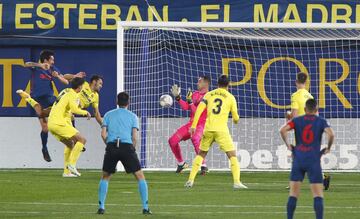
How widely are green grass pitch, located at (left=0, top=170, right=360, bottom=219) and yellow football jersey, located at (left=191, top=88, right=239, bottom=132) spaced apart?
46.5 inches

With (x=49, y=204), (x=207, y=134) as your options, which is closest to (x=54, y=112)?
(x=207, y=134)

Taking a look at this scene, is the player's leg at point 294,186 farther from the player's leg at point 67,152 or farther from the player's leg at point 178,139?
the player's leg at point 178,139

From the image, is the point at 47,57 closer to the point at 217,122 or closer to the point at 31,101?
the point at 31,101

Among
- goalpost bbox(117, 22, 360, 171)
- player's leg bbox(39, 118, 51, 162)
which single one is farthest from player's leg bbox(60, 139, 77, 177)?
goalpost bbox(117, 22, 360, 171)

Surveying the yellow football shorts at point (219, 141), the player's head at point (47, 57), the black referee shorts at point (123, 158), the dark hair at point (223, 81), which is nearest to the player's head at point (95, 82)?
the player's head at point (47, 57)

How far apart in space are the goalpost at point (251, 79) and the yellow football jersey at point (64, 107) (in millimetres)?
3911

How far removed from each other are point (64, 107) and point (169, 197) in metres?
6.13

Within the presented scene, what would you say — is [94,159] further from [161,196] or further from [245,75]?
[161,196]

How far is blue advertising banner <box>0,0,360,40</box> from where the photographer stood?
29.8m

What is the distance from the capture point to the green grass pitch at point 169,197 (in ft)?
56.9

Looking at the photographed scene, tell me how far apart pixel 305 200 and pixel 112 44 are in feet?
38.7

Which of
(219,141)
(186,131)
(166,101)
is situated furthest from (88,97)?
(219,141)

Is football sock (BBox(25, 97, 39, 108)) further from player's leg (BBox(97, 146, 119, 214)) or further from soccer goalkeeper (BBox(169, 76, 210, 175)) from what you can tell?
player's leg (BBox(97, 146, 119, 214))

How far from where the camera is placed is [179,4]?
30.2 meters
